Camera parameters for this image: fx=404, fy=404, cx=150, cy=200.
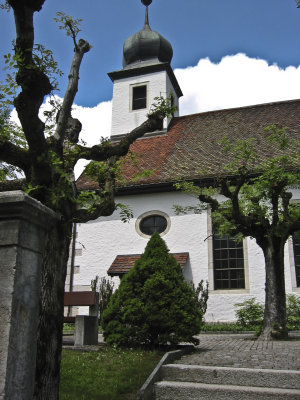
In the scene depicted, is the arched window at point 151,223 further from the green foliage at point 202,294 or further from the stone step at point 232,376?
the stone step at point 232,376

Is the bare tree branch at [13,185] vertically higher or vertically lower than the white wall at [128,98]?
lower

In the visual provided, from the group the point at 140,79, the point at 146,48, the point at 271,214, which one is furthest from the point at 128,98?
the point at 271,214

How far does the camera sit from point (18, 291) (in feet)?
8.25

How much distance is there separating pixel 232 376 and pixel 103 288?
380 inches

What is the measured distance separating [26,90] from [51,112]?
1.71 m

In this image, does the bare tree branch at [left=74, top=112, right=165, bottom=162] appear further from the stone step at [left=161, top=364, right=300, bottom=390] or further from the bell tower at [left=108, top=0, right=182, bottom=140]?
the bell tower at [left=108, top=0, right=182, bottom=140]

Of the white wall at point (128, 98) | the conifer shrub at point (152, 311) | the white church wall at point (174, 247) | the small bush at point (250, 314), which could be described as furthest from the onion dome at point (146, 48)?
the conifer shrub at point (152, 311)

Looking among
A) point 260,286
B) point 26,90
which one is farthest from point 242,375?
point 260,286

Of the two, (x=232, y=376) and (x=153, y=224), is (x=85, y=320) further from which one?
(x=153, y=224)

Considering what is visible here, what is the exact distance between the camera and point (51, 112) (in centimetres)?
587

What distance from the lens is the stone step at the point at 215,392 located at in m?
4.71

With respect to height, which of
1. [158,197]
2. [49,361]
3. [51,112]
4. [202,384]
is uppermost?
[158,197]

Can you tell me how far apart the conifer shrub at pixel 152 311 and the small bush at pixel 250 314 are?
5.59m

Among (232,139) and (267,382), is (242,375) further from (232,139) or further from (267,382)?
(232,139)
